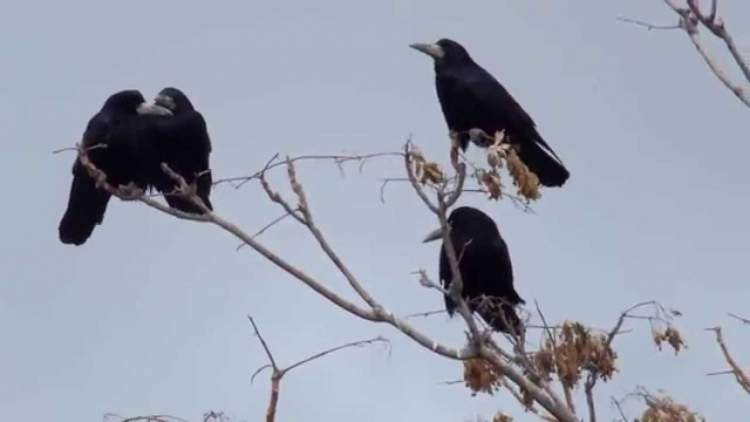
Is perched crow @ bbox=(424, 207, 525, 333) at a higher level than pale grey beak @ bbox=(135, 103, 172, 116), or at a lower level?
lower

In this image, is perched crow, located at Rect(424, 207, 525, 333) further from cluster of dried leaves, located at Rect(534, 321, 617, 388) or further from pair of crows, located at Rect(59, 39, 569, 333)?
cluster of dried leaves, located at Rect(534, 321, 617, 388)

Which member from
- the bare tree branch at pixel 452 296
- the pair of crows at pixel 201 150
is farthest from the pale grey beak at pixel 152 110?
the bare tree branch at pixel 452 296

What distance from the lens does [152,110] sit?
31.8ft

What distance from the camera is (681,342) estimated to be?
247 inches

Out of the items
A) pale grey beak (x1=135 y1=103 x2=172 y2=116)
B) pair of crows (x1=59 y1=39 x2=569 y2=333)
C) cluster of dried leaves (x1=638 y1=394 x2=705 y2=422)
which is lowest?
cluster of dried leaves (x1=638 y1=394 x2=705 y2=422)

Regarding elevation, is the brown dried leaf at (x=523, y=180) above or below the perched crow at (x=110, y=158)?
below

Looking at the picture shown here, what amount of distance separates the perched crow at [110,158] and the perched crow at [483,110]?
5.52 feet

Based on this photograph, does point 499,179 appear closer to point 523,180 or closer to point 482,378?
point 523,180

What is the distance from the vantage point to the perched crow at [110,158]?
30.7 feet

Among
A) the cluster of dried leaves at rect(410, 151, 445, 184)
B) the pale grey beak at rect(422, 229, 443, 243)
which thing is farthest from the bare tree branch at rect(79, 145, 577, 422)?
the pale grey beak at rect(422, 229, 443, 243)

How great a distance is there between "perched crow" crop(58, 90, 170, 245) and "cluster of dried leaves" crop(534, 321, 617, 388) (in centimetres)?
370

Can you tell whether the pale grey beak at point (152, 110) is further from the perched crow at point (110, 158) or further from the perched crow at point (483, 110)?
the perched crow at point (483, 110)

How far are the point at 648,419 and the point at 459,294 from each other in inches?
41.0

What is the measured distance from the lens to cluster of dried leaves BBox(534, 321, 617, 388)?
617 centimetres
